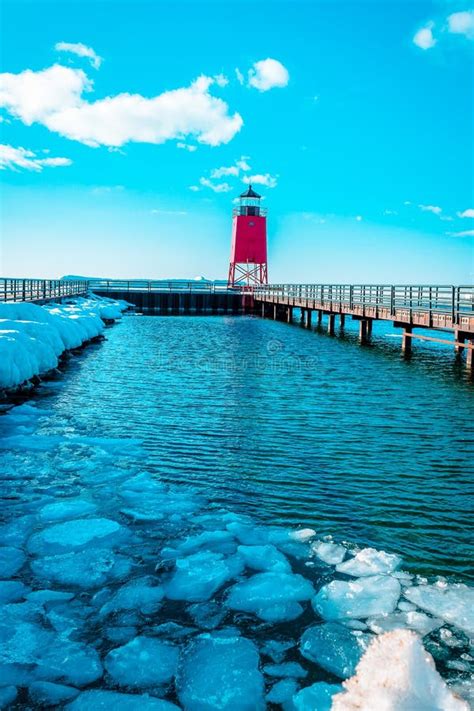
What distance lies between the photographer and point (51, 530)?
517cm

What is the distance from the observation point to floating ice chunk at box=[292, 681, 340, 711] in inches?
122

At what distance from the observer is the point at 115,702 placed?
3.08 meters

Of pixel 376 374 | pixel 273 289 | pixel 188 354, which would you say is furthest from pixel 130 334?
pixel 273 289

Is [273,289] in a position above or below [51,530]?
above

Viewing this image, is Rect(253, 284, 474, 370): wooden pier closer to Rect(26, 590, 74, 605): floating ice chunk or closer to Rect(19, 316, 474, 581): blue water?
Rect(19, 316, 474, 581): blue water

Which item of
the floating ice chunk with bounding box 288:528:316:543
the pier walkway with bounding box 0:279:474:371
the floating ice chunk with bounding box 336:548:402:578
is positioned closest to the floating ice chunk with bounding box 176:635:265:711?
the floating ice chunk with bounding box 336:548:402:578

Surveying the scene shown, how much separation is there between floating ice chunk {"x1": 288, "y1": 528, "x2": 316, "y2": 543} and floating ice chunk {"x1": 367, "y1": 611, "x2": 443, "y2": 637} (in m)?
1.27

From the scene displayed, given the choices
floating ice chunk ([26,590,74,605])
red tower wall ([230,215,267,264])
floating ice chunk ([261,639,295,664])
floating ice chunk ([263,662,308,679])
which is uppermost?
red tower wall ([230,215,267,264])

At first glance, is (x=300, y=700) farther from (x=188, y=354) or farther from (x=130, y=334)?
(x=130, y=334)

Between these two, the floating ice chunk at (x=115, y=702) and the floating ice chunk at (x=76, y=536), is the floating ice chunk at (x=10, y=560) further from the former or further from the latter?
the floating ice chunk at (x=115, y=702)

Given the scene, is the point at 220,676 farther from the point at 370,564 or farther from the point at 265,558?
the point at 370,564

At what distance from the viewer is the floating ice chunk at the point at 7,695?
304cm

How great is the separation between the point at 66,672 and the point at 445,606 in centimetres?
253

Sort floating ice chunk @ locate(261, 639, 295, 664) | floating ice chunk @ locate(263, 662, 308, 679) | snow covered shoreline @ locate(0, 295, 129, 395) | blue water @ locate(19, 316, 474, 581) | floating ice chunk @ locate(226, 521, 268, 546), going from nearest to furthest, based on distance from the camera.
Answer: floating ice chunk @ locate(263, 662, 308, 679) < floating ice chunk @ locate(261, 639, 295, 664) < floating ice chunk @ locate(226, 521, 268, 546) < blue water @ locate(19, 316, 474, 581) < snow covered shoreline @ locate(0, 295, 129, 395)
